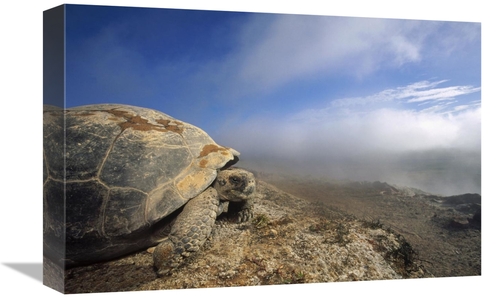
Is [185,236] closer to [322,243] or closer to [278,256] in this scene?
[278,256]

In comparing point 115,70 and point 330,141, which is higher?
point 115,70

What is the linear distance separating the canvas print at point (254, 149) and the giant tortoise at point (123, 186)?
0.02m

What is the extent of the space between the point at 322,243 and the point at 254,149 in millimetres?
1392

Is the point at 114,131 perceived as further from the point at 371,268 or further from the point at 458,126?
the point at 458,126

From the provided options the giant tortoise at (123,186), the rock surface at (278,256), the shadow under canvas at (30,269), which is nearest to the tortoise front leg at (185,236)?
the giant tortoise at (123,186)

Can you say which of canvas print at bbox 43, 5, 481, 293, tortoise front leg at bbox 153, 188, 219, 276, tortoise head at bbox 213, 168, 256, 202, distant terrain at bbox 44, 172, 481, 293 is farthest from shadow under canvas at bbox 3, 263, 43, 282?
tortoise head at bbox 213, 168, 256, 202

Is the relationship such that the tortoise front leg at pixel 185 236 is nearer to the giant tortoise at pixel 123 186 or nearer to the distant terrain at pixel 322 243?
the giant tortoise at pixel 123 186

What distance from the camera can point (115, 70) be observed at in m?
6.82

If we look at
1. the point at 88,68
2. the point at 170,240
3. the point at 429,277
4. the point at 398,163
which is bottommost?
the point at 429,277

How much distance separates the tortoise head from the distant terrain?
0.25m

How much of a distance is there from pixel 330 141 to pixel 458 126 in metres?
1.78

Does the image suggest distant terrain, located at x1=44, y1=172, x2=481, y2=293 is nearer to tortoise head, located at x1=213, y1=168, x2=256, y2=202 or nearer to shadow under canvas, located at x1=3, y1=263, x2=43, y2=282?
tortoise head, located at x1=213, y1=168, x2=256, y2=202

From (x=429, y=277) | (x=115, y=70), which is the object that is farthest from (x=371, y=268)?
(x=115, y=70)

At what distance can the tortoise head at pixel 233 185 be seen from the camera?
23.8 feet
